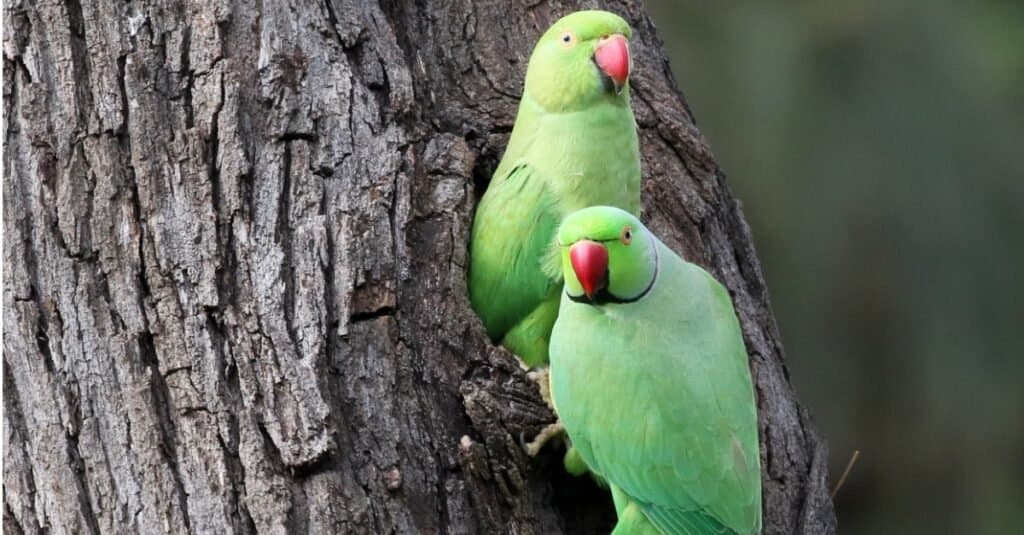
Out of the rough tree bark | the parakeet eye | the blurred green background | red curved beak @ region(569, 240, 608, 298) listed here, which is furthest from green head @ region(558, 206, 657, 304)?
the blurred green background

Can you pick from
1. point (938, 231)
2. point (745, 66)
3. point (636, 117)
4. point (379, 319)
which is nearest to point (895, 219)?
point (938, 231)

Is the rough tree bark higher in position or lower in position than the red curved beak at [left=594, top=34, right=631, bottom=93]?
lower

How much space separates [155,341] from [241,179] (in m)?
0.45

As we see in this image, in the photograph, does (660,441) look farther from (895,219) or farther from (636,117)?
(895,219)

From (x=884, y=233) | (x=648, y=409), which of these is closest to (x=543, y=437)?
(x=648, y=409)

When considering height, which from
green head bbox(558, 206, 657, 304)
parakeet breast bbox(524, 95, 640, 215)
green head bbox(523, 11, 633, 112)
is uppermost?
green head bbox(523, 11, 633, 112)

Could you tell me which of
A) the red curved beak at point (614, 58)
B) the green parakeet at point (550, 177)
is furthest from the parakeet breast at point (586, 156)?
the red curved beak at point (614, 58)

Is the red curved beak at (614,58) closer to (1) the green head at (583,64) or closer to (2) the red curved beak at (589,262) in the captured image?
(1) the green head at (583,64)

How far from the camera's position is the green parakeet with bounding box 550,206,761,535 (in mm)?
3156

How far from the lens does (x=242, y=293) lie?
3129mm

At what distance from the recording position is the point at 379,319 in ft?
10.4

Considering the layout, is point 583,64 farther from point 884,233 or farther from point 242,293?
point 884,233

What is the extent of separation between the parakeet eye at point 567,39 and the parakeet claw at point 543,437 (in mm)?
1001

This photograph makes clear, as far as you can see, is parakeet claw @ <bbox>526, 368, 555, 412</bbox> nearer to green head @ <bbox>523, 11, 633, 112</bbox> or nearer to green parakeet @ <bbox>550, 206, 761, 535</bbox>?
green parakeet @ <bbox>550, 206, 761, 535</bbox>
